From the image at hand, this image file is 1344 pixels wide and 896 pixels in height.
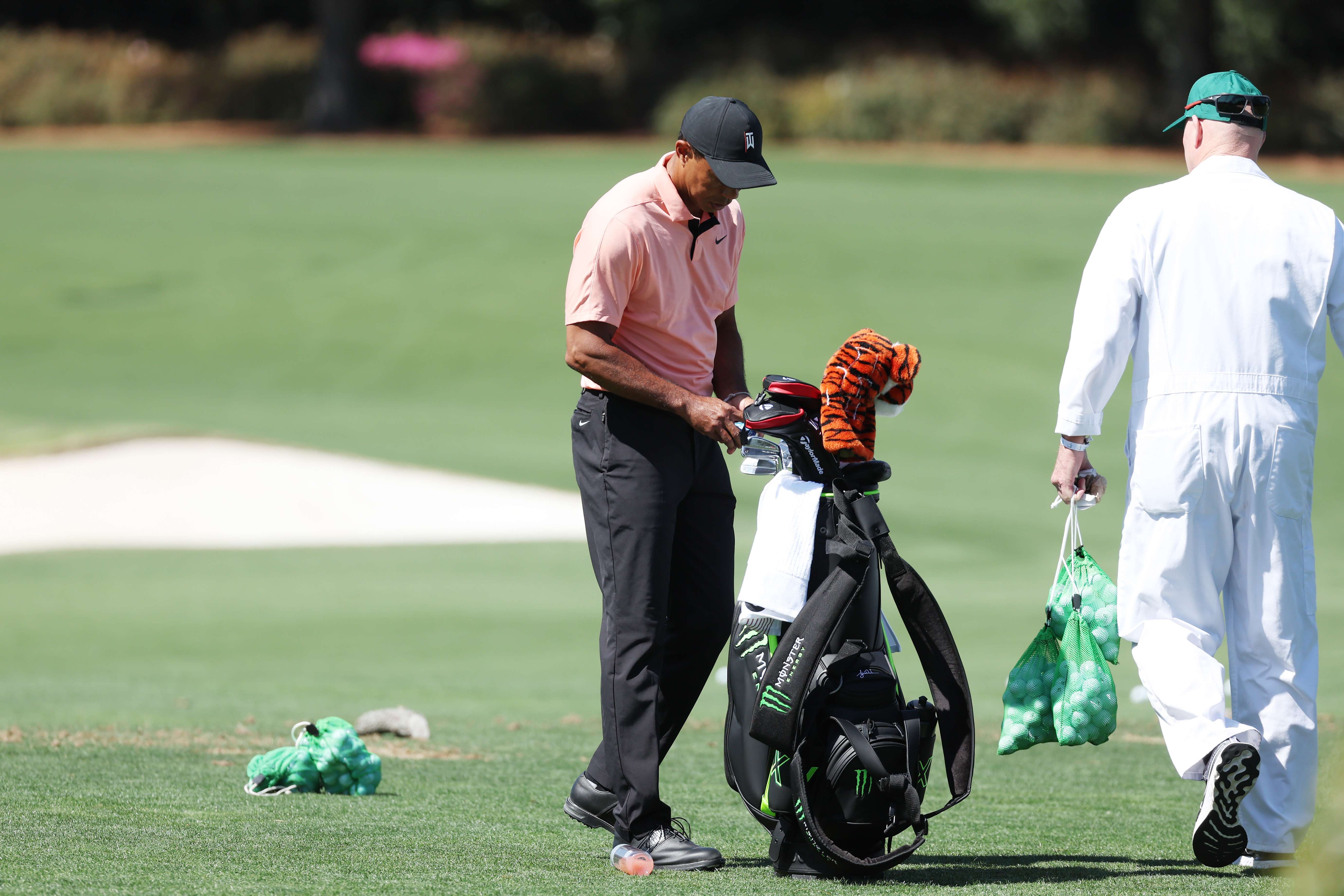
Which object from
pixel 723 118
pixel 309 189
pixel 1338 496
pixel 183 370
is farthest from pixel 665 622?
pixel 309 189

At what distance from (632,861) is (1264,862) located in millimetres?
1626

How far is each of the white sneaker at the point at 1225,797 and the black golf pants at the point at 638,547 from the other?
53.0 inches

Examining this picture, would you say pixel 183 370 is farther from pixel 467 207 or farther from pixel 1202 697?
pixel 1202 697

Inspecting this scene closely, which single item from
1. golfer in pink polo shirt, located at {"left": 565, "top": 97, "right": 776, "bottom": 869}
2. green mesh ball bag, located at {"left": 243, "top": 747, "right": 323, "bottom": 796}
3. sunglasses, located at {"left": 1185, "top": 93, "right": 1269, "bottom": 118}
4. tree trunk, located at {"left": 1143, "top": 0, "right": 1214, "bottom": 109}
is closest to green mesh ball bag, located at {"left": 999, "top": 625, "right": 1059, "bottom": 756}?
golfer in pink polo shirt, located at {"left": 565, "top": 97, "right": 776, "bottom": 869}

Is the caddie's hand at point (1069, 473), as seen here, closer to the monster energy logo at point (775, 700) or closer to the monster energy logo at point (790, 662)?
the monster energy logo at point (790, 662)

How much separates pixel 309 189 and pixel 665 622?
25775mm

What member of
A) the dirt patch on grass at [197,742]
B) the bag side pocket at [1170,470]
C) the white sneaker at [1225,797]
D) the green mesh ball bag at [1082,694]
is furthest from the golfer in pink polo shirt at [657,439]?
the dirt patch on grass at [197,742]

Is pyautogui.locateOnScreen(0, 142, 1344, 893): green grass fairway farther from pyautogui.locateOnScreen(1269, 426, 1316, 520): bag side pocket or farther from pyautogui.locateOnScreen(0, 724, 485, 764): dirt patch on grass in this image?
pyautogui.locateOnScreen(1269, 426, 1316, 520): bag side pocket

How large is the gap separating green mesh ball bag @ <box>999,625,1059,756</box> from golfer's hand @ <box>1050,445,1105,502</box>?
352 mm

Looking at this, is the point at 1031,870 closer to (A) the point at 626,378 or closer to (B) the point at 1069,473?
(B) the point at 1069,473

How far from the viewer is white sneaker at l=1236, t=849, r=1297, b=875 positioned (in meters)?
4.22

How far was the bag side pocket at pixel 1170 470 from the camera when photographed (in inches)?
165

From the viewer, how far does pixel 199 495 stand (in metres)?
15.0

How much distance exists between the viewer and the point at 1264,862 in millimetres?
4246
